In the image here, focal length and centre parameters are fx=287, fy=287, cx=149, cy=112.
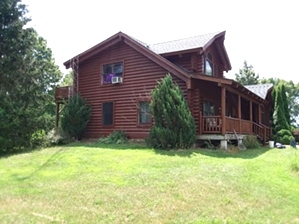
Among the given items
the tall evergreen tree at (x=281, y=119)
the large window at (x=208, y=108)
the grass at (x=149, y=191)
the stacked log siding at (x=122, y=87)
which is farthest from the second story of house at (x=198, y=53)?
the grass at (x=149, y=191)

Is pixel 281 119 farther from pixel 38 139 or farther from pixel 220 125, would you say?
pixel 38 139

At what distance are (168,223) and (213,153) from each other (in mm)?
7121

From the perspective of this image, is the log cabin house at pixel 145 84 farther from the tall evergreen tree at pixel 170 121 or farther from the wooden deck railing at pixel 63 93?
the tall evergreen tree at pixel 170 121

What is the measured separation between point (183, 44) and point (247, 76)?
3317 centimetres

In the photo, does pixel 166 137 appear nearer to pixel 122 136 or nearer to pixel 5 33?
pixel 122 136

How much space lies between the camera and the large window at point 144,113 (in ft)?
50.1

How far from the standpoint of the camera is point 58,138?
15562 millimetres

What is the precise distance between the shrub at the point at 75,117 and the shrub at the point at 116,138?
183cm

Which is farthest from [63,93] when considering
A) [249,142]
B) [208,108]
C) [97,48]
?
[249,142]

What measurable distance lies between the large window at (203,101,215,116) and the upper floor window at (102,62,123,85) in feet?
16.4

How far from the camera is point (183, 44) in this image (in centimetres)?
1659

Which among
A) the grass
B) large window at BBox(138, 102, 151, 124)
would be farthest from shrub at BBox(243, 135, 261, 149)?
the grass

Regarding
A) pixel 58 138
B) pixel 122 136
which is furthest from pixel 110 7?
pixel 58 138

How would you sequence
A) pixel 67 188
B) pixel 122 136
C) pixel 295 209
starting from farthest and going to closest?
pixel 122 136
pixel 67 188
pixel 295 209
